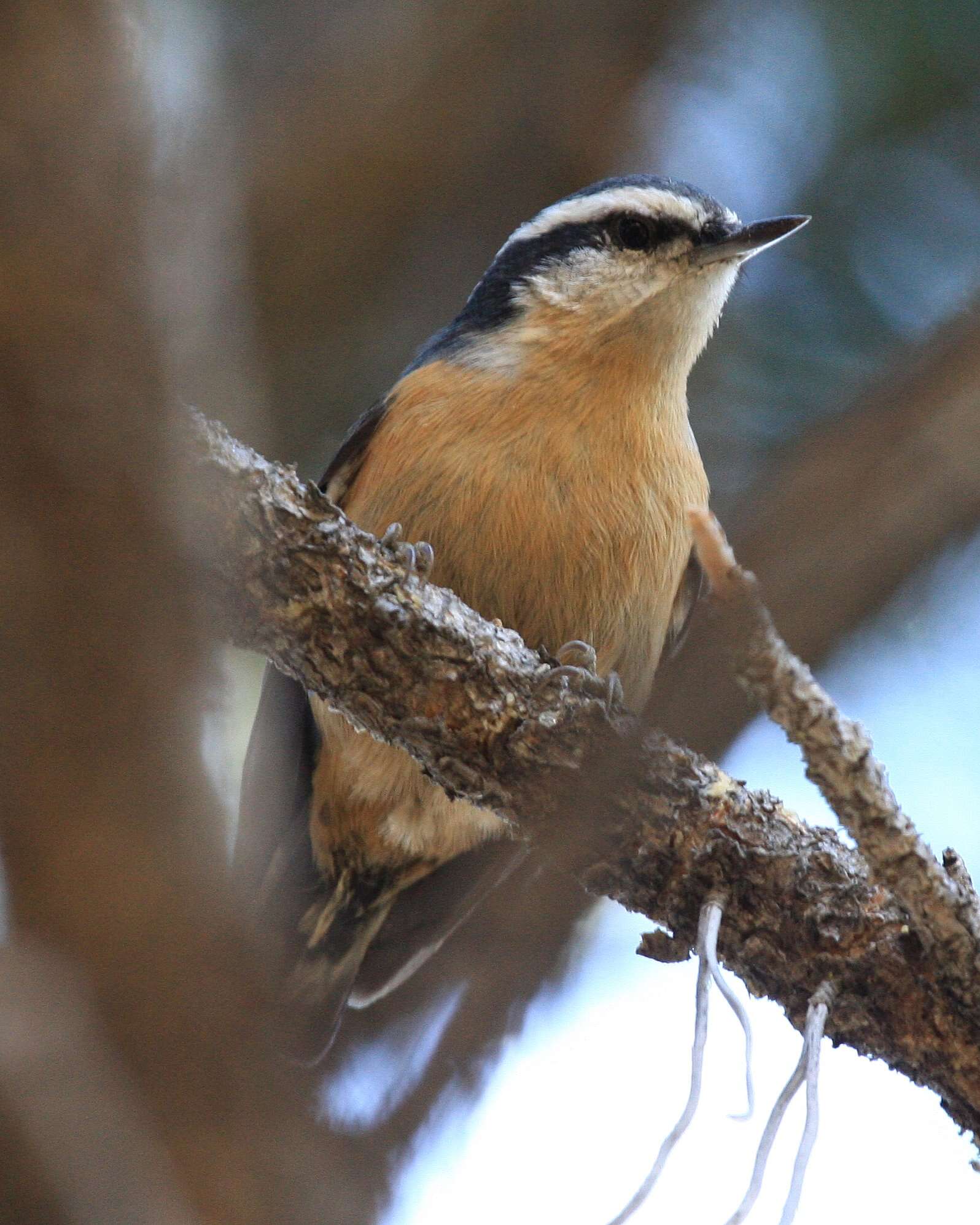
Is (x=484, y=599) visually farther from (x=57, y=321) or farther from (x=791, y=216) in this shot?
(x=57, y=321)

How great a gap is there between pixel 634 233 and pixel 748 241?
9.8 inches

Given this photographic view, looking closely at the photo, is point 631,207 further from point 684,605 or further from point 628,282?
point 684,605

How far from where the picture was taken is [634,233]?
106 inches

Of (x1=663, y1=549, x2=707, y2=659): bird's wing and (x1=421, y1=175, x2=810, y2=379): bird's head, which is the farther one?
(x1=663, y1=549, x2=707, y2=659): bird's wing

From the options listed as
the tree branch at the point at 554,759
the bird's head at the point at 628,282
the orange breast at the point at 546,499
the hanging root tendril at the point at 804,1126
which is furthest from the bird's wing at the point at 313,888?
the hanging root tendril at the point at 804,1126

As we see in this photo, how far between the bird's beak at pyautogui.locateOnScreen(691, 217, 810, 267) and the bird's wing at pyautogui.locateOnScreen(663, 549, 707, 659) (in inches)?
24.2

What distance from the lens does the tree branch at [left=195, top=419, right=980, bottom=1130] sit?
185cm

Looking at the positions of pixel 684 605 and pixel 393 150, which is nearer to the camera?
pixel 684 605

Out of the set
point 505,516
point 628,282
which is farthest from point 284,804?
point 628,282

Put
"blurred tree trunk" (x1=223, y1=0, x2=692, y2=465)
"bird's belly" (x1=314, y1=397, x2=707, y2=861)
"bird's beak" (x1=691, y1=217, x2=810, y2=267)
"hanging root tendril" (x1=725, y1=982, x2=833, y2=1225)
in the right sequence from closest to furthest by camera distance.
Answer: "hanging root tendril" (x1=725, y1=982, x2=833, y2=1225) → "bird's belly" (x1=314, y1=397, x2=707, y2=861) → "bird's beak" (x1=691, y1=217, x2=810, y2=267) → "blurred tree trunk" (x1=223, y1=0, x2=692, y2=465)

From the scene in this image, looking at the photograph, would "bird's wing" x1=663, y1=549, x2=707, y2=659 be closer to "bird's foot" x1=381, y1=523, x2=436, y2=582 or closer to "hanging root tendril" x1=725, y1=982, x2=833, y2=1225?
"bird's foot" x1=381, y1=523, x2=436, y2=582

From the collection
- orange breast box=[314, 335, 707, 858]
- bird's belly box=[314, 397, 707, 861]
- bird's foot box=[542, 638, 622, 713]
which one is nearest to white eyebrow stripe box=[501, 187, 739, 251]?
orange breast box=[314, 335, 707, 858]

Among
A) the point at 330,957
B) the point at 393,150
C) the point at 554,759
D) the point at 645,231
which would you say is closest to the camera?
the point at 554,759

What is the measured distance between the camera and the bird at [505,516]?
2418 millimetres
